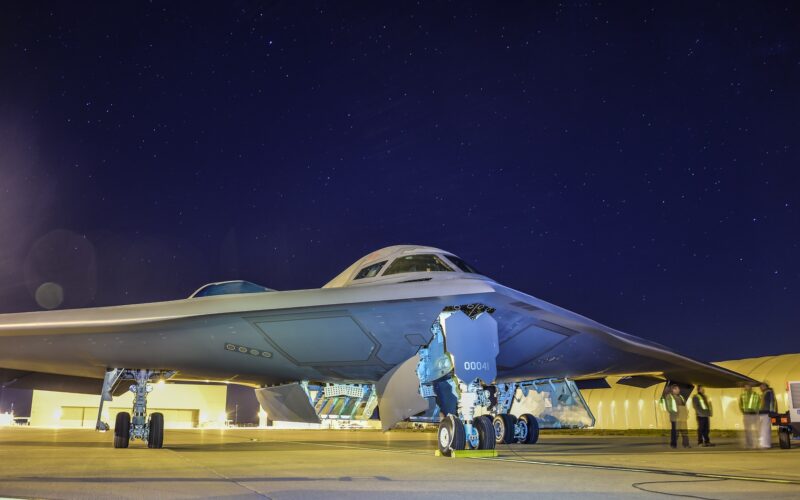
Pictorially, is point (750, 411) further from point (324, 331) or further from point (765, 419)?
point (324, 331)

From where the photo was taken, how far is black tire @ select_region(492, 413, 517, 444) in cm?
1260

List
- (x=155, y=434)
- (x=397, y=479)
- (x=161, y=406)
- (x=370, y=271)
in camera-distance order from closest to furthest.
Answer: (x=397, y=479)
(x=370, y=271)
(x=155, y=434)
(x=161, y=406)

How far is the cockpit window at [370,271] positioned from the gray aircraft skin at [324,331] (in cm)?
2

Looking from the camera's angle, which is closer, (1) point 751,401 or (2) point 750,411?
(1) point 751,401

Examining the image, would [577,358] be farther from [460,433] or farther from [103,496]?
[103,496]

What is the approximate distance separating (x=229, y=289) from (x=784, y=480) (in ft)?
29.7

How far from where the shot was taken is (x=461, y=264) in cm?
1005

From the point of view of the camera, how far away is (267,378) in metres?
12.0

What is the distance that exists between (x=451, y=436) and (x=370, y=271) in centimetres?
339

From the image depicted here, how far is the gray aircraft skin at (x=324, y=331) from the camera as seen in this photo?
347 inches

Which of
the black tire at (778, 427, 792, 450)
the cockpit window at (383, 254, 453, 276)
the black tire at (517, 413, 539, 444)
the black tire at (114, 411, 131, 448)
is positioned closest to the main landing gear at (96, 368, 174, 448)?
the black tire at (114, 411, 131, 448)

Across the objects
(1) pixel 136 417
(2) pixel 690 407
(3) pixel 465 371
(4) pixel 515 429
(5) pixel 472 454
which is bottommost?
(2) pixel 690 407

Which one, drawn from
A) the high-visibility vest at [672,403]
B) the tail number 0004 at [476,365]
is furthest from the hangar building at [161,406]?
the tail number 0004 at [476,365]

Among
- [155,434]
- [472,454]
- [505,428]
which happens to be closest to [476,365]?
[472,454]
